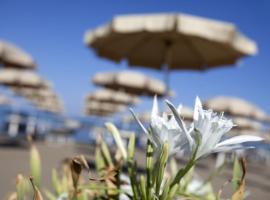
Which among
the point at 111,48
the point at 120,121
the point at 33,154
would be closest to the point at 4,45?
the point at 111,48

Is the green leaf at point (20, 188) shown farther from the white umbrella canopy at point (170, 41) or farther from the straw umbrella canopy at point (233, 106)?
the straw umbrella canopy at point (233, 106)

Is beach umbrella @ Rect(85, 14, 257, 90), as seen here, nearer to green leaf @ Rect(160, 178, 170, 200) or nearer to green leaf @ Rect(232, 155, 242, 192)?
green leaf @ Rect(232, 155, 242, 192)

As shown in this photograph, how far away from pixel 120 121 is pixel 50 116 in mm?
3255

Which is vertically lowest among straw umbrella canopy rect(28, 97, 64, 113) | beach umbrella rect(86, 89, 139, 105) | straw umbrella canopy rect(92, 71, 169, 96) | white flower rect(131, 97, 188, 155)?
straw umbrella canopy rect(28, 97, 64, 113)

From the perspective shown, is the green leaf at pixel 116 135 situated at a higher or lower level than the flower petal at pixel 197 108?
lower

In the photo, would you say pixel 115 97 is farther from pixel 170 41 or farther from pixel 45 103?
pixel 170 41

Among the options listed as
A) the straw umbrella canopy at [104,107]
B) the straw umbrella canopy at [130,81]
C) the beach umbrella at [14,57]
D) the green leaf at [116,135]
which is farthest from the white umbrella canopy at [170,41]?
the straw umbrella canopy at [104,107]

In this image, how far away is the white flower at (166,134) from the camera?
740 mm

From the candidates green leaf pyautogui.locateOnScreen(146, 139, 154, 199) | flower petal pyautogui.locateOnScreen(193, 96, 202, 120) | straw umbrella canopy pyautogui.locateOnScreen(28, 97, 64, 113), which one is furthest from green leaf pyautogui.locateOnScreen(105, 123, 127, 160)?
straw umbrella canopy pyautogui.locateOnScreen(28, 97, 64, 113)

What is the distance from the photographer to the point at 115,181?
0.95m

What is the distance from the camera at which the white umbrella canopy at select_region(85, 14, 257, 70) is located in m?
4.39

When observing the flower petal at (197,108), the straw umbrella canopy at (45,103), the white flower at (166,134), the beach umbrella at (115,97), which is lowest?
the straw umbrella canopy at (45,103)

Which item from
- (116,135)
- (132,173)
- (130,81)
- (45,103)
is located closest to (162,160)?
(132,173)

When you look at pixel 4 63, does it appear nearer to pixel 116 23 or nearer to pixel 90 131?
pixel 116 23
